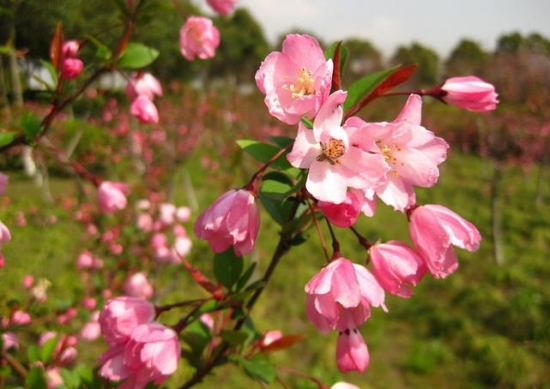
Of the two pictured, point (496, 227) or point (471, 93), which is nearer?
point (471, 93)

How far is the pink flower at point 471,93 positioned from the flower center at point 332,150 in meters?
0.26

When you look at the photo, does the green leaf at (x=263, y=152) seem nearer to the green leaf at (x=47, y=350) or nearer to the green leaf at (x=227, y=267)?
the green leaf at (x=227, y=267)

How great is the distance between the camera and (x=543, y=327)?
3.95m

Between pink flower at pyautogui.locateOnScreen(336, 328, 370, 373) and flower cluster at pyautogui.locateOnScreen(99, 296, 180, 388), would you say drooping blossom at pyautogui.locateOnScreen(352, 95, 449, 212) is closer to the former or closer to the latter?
pink flower at pyautogui.locateOnScreen(336, 328, 370, 373)

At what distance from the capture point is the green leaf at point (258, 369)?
863mm

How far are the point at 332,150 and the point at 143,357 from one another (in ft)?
1.46

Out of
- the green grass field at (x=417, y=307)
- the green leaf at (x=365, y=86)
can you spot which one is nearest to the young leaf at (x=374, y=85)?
the green leaf at (x=365, y=86)

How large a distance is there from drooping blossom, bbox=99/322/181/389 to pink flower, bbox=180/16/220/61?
0.81 metres

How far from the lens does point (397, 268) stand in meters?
0.72

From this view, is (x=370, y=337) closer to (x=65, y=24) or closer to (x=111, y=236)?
(x=111, y=236)

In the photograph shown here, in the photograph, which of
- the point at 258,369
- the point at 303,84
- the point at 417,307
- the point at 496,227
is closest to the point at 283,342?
the point at 258,369

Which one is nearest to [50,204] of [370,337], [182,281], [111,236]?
[182,281]

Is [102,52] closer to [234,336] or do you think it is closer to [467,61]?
[234,336]

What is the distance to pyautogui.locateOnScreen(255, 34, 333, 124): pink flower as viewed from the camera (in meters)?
0.64
